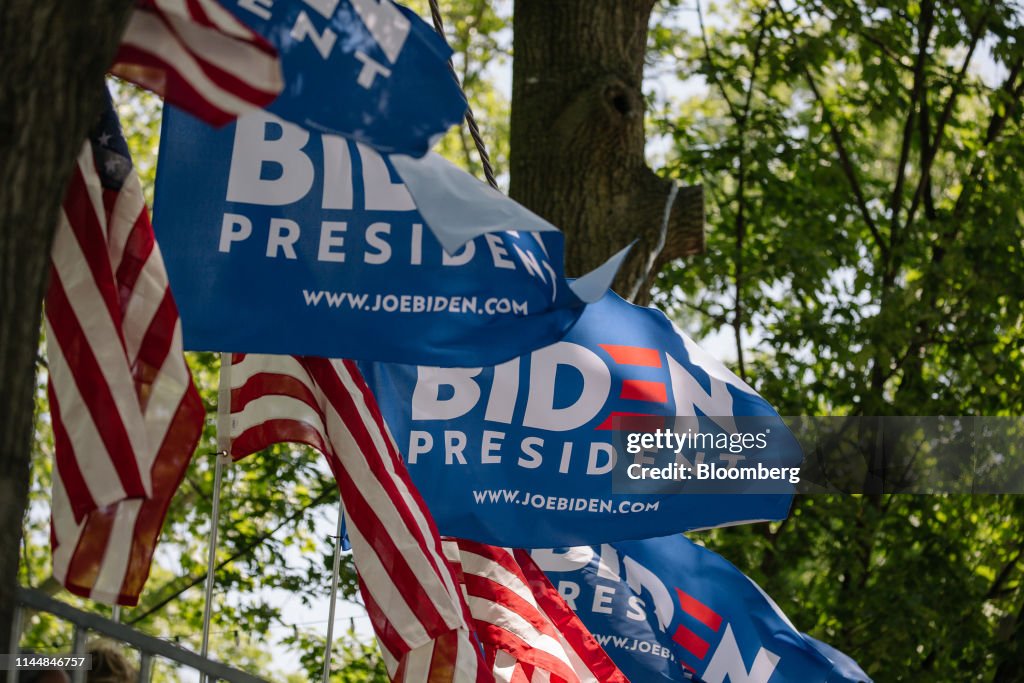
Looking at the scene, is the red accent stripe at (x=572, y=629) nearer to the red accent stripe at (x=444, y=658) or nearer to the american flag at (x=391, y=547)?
the american flag at (x=391, y=547)

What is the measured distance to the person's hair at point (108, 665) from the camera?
16.0 ft

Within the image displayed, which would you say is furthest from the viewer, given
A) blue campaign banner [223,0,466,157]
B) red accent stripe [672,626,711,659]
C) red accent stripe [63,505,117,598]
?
red accent stripe [672,626,711,659]

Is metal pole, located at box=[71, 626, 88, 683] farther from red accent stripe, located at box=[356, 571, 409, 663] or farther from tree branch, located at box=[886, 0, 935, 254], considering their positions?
tree branch, located at box=[886, 0, 935, 254]

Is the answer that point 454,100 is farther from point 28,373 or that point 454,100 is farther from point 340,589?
point 340,589

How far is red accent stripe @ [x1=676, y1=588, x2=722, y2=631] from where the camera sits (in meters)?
7.15

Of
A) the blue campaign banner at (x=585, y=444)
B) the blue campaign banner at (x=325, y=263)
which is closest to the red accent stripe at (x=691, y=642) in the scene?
the blue campaign banner at (x=585, y=444)

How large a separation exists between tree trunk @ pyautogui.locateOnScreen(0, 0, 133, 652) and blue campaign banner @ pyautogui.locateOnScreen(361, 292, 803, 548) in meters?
3.49

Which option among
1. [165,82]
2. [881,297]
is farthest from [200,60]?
[881,297]

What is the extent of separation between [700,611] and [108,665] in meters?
3.31

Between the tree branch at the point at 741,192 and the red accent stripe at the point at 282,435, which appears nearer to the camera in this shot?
the red accent stripe at the point at 282,435

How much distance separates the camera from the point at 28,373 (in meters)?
2.53

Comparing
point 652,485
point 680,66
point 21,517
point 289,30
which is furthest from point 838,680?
point 680,66

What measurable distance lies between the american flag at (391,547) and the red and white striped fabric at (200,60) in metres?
2.38

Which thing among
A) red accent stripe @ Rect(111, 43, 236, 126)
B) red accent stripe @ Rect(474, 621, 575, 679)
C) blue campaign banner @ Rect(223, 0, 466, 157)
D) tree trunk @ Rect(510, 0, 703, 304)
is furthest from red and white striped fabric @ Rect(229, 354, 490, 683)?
red accent stripe @ Rect(111, 43, 236, 126)
